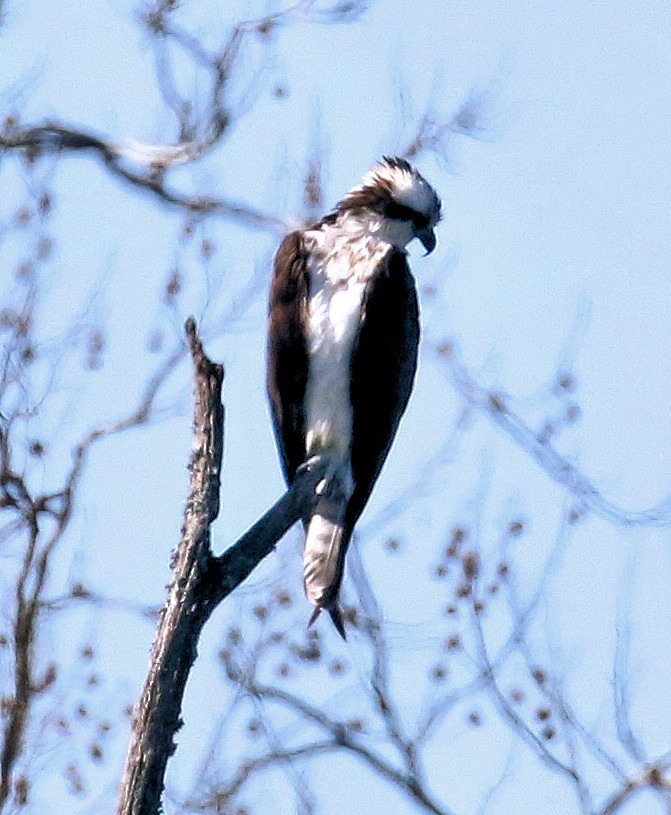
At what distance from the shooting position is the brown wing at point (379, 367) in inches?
236

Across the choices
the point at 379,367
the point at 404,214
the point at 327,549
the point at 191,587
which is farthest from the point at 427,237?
the point at 191,587

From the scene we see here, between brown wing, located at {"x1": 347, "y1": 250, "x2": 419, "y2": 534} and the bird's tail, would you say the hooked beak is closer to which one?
brown wing, located at {"x1": 347, "y1": 250, "x2": 419, "y2": 534}

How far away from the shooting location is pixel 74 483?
365 inches

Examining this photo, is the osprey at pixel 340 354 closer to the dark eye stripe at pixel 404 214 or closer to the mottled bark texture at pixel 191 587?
the dark eye stripe at pixel 404 214

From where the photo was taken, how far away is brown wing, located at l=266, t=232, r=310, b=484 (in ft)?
19.8

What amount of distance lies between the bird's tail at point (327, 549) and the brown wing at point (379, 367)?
0.10 metres

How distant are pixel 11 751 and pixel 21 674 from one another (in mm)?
362

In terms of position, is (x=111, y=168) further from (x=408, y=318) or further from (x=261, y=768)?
(x=408, y=318)

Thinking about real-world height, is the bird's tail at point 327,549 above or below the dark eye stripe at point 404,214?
below

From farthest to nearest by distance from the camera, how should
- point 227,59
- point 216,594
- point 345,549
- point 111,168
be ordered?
point 111,168, point 227,59, point 345,549, point 216,594

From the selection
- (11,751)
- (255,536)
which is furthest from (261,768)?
(255,536)

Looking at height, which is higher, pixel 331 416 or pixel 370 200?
pixel 370 200

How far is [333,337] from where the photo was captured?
19.6ft

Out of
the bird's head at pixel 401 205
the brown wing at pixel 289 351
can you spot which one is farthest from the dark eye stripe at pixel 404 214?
the brown wing at pixel 289 351
